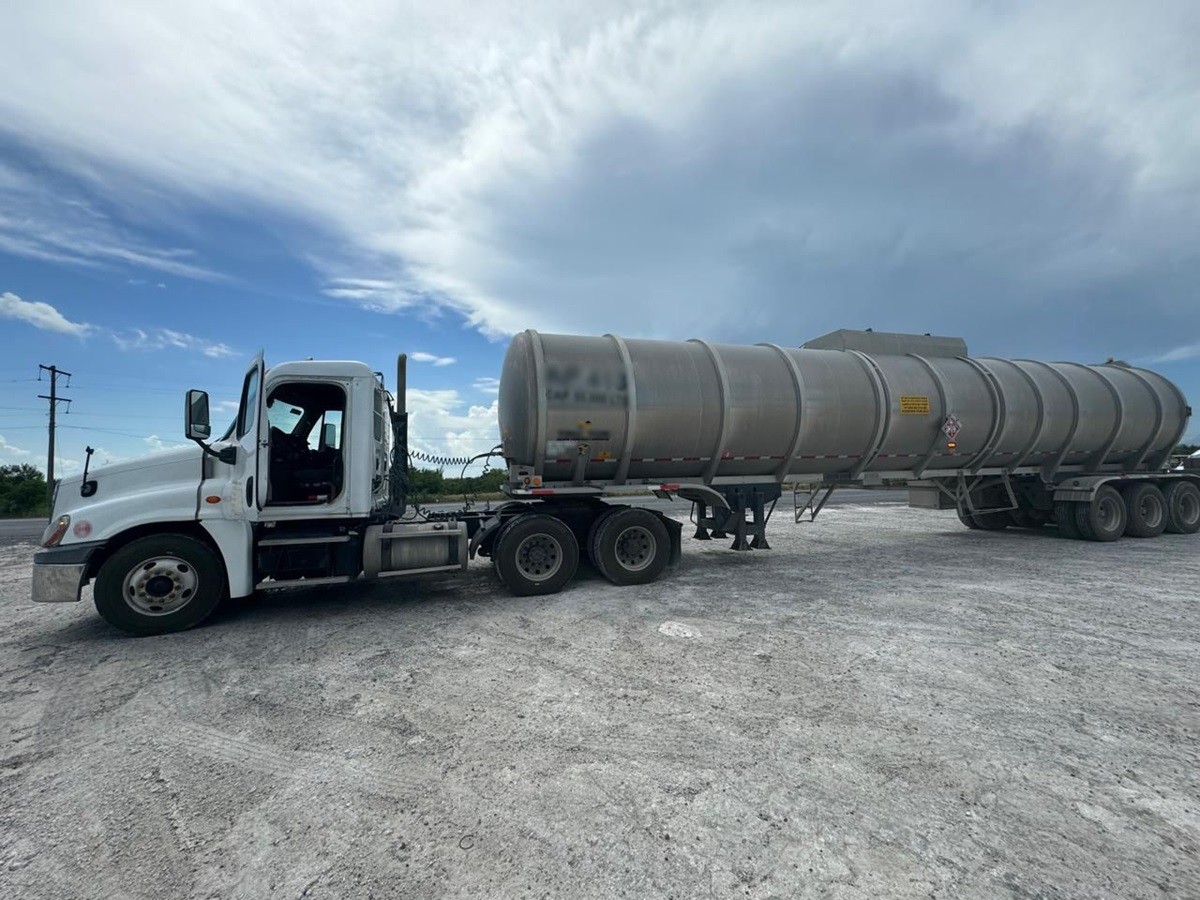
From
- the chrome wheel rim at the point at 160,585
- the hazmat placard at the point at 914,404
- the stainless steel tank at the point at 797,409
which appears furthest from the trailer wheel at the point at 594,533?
the hazmat placard at the point at 914,404

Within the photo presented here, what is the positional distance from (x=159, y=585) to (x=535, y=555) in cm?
406

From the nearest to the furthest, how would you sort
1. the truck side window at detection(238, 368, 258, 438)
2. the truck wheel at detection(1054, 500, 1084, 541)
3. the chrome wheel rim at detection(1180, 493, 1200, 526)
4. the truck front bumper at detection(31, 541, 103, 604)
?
1. the truck front bumper at detection(31, 541, 103, 604)
2. the truck side window at detection(238, 368, 258, 438)
3. the truck wheel at detection(1054, 500, 1084, 541)
4. the chrome wheel rim at detection(1180, 493, 1200, 526)

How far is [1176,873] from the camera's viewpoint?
2.35 metres

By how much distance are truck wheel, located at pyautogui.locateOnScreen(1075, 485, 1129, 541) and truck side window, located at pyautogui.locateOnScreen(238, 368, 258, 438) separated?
14.6 m

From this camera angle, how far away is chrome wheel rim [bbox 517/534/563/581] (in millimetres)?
7219

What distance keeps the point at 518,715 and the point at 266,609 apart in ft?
14.9

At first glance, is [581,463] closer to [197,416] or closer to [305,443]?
[305,443]

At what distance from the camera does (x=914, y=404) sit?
920 cm

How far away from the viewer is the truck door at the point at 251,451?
5930 mm

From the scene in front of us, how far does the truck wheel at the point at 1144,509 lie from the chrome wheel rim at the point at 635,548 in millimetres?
11067

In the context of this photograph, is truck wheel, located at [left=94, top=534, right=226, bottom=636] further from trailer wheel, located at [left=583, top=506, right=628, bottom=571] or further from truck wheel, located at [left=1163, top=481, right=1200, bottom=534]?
truck wheel, located at [left=1163, top=481, right=1200, bottom=534]

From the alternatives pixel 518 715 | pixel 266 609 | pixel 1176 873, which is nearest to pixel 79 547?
pixel 266 609

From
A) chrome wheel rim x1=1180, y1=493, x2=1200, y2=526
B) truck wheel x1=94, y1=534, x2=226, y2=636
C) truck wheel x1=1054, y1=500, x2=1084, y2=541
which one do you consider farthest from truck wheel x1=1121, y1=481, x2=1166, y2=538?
truck wheel x1=94, y1=534, x2=226, y2=636

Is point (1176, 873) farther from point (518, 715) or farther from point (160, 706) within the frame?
point (160, 706)
